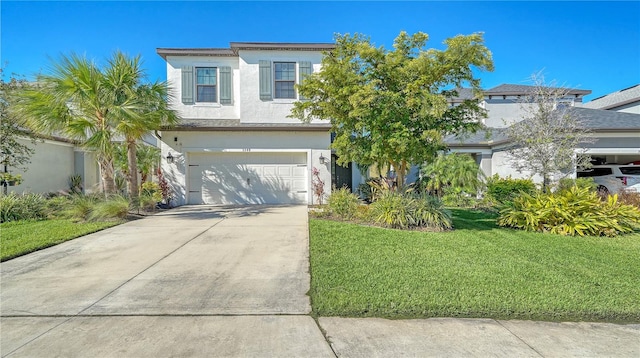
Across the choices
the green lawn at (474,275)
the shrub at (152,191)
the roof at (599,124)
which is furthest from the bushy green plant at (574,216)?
the shrub at (152,191)

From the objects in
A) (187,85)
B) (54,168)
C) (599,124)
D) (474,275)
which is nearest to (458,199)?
(599,124)

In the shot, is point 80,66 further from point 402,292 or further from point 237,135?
point 402,292

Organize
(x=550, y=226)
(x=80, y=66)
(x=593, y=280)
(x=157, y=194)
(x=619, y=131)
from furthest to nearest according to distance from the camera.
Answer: (x=619, y=131)
(x=157, y=194)
(x=80, y=66)
(x=550, y=226)
(x=593, y=280)

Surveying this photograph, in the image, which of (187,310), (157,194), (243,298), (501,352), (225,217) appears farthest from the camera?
(157,194)

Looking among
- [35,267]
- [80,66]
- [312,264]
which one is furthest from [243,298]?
[80,66]

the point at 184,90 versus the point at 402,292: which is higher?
the point at 184,90

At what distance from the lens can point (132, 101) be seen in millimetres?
8836

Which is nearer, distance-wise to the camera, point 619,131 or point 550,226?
point 550,226

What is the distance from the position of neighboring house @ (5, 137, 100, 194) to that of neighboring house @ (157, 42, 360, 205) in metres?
3.32

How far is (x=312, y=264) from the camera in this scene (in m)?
4.84

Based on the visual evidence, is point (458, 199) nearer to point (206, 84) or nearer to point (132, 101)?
point (206, 84)

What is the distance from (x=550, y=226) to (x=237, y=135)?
10593 millimetres

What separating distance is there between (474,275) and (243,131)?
9884mm

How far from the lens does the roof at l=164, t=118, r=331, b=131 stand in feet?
38.6
